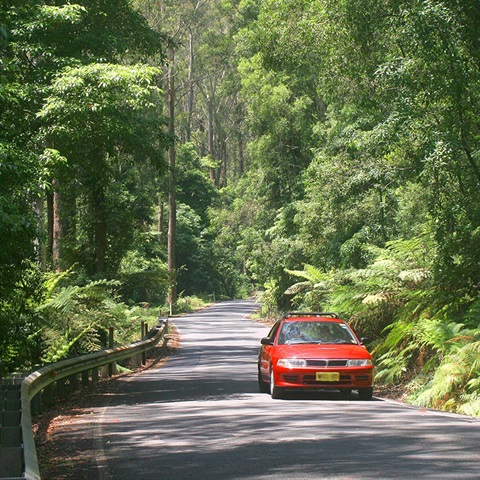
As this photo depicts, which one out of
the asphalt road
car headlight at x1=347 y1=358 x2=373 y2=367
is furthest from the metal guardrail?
car headlight at x1=347 y1=358 x2=373 y2=367

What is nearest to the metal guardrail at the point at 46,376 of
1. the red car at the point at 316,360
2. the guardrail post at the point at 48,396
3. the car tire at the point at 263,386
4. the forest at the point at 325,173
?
the guardrail post at the point at 48,396

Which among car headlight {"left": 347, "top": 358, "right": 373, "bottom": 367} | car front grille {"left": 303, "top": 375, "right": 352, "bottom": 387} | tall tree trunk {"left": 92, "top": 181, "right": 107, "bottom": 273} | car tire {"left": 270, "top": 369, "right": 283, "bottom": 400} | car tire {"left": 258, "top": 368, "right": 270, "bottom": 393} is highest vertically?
tall tree trunk {"left": 92, "top": 181, "right": 107, "bottom": 273}

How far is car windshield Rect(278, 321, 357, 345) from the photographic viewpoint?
1540cm

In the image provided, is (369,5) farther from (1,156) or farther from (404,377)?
(1,156)

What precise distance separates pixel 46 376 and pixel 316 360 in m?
4.48

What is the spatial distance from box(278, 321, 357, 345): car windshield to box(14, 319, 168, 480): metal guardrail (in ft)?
12.5

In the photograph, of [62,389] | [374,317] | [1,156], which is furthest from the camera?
[374,317]

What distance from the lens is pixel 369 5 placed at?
1894 centimetres

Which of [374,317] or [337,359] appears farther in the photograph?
[374,317]

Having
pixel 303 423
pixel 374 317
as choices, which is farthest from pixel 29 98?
pixel 374 317

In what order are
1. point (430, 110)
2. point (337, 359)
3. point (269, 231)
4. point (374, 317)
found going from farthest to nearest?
point (269, 231), point (374, 317), point (430, 110), point (337, 359)

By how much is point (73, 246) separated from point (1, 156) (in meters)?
14.2

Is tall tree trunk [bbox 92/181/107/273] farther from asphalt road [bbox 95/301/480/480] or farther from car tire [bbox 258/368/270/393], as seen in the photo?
car tire [bbox 258/368/270/393]

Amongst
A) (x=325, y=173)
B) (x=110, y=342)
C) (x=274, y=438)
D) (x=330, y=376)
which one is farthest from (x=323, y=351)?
(x=325, y=173)
